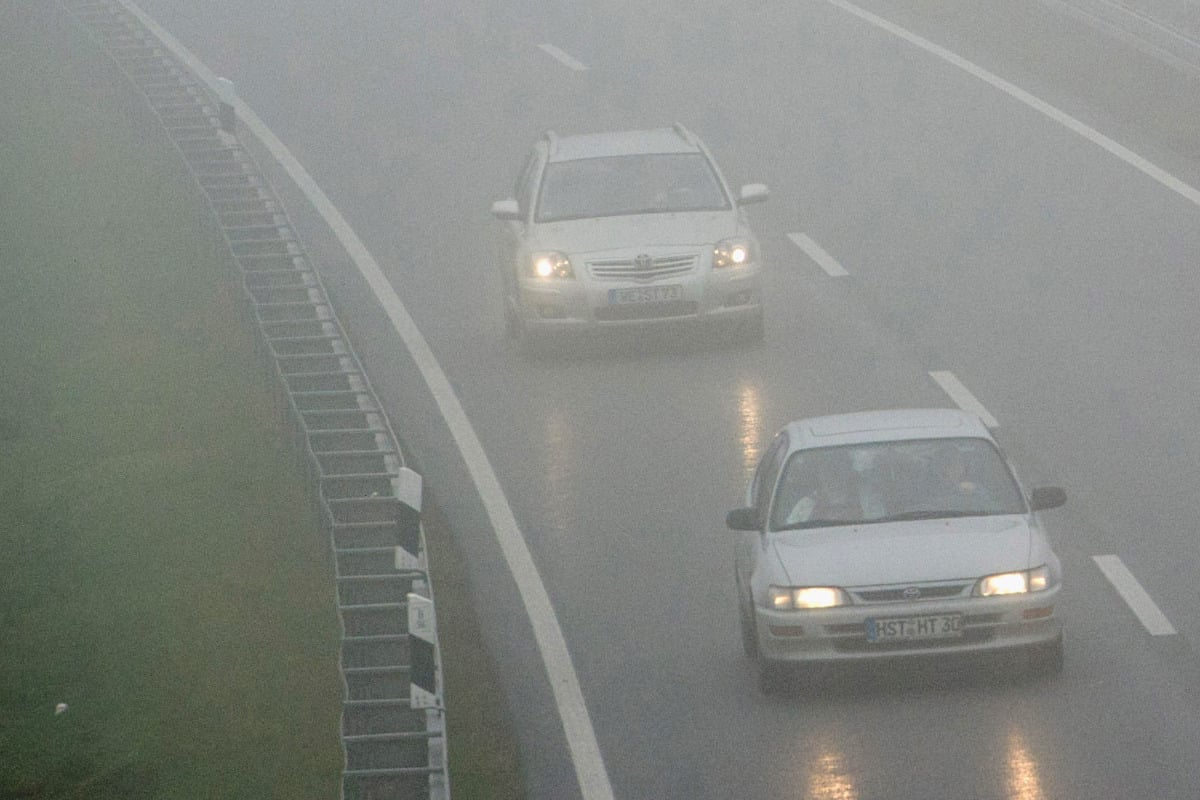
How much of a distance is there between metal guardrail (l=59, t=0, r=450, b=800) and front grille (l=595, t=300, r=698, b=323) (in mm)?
2727

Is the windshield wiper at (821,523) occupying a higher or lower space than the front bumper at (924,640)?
higher

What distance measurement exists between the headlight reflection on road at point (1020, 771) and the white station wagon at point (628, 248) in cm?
945

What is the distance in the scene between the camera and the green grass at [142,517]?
1301 centimetres

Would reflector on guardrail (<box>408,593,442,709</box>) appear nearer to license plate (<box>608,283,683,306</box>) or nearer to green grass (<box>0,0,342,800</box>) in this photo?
green grass (<box>0,0,342,800</box>)

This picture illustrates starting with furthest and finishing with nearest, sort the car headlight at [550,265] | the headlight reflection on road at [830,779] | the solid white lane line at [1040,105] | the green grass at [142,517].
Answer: the solid white lane line at [1040,105] < the car headlight at [550,265] < the green grass at [142,517] < the headlight reflection on road at [830,779]

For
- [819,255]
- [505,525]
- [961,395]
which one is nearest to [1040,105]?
[819,255]

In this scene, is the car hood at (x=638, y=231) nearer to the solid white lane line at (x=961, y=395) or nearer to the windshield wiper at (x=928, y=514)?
the solid white lane line at (x=961, y=395)

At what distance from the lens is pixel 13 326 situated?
24953mm

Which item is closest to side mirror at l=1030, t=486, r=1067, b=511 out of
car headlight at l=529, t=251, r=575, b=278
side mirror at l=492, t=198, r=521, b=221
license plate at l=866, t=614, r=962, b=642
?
license plate at l=866, t=614, r=962, b=642

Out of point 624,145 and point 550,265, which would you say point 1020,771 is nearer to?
point 550,265

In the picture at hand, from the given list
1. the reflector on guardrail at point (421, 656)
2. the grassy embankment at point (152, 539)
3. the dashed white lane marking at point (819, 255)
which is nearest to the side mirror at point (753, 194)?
the dashed white lane marking at point (819, 255)

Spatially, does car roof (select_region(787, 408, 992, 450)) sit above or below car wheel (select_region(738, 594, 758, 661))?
above

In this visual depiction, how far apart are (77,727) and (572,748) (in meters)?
3.39

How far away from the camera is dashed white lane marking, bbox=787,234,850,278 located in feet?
77.3
